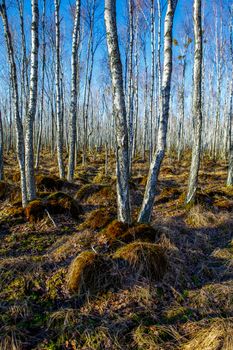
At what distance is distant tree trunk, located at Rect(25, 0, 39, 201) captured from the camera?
535cm

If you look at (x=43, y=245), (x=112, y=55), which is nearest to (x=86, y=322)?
(x=43, y=245)

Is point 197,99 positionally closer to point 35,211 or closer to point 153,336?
point 35,211

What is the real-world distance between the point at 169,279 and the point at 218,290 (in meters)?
0.59

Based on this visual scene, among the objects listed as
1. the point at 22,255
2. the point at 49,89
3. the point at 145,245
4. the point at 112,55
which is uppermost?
the point at 49,89

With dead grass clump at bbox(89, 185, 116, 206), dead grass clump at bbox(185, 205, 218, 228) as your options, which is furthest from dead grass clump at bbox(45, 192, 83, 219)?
dead grass clump at bbox(185, 205, 218, 228)

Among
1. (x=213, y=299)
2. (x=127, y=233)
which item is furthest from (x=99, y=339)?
(x=127, y=233)

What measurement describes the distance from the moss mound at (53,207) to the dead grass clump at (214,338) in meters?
3.53

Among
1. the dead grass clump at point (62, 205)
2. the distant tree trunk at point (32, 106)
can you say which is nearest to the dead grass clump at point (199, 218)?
the dead grass clump at point (62, 205)

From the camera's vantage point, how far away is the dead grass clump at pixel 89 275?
3.05 m

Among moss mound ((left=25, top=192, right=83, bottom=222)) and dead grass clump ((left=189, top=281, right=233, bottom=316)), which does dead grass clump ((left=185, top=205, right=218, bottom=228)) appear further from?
moss mound ((left=25, top=192, right=83, bottom=222))

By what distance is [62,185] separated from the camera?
815 centimetres

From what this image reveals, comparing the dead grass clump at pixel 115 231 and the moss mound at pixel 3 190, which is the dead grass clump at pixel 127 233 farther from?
the moss mound at pixel 3 190

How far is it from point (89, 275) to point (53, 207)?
100 inches

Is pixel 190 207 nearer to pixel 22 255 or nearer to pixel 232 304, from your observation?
pixel 232 304
